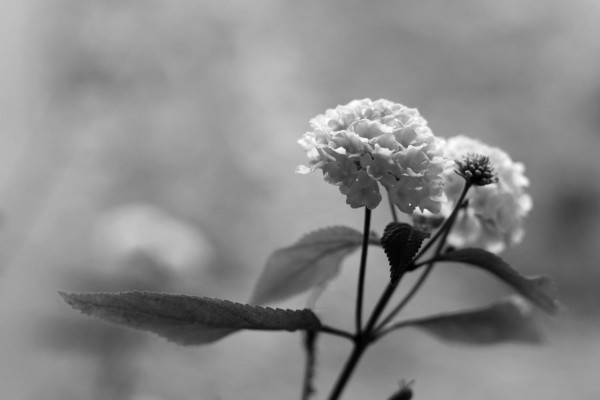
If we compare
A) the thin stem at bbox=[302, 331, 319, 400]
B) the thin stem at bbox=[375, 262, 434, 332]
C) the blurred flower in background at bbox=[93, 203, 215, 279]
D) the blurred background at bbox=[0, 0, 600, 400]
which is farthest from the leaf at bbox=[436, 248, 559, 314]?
the blurred background at bbox=[0, 0, 600, 400]

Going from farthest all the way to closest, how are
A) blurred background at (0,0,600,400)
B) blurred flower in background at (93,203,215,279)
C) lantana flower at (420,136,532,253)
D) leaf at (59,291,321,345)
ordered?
blurred background at (0,0,600,400) < blurred flower in background at (93,203,215,279) < lantana flower at (420,136,532,253) < leaf at (59,291,321,345)

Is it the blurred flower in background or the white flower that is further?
the blurred flower in background

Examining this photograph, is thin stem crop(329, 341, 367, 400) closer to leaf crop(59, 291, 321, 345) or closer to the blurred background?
leaf crop(59, 291, 321, 345)

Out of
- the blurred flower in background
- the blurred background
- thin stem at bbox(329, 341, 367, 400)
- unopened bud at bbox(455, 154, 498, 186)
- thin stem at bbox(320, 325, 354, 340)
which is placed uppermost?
the blurred background

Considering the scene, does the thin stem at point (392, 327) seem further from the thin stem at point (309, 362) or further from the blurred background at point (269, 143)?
the blurred background at point (269, 143)

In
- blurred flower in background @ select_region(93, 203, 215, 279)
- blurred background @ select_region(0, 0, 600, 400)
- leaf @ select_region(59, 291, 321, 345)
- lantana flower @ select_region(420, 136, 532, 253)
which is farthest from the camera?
blurred background @ select_region(0, 0, 600, 400)

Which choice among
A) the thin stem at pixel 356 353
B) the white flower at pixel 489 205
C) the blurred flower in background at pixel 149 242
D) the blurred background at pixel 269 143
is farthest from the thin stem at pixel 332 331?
the blurred background at pixel 269 143

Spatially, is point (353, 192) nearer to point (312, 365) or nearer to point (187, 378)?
point (312, 365)

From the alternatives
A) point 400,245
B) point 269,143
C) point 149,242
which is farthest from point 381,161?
point 269,143
